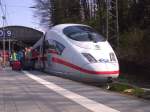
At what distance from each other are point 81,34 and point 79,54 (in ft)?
7.15

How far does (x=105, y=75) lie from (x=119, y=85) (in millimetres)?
906

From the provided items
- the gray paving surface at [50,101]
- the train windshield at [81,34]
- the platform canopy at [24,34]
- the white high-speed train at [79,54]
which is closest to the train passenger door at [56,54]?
the white high-speed train at [79,54]

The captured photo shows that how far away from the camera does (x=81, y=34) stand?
25.8 metres

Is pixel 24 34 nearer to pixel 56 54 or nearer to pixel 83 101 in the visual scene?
pixel 56 54

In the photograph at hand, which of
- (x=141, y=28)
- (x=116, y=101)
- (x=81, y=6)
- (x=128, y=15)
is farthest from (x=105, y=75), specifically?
(x=81, y=6)

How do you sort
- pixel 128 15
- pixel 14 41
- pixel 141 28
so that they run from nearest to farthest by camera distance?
pixel 141 28 → pixel 128 15 → pixel 14 41

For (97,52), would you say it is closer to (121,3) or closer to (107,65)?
(107,65)

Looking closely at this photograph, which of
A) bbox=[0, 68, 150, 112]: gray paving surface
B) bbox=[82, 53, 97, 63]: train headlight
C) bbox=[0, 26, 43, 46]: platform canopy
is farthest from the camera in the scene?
bbox=[0, 26, 43, 46]: platform canopy

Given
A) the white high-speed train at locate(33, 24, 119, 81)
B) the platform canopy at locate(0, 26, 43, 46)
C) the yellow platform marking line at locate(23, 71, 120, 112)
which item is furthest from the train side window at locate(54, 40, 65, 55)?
the platform canopy at locate(0, 26, 43, 46)

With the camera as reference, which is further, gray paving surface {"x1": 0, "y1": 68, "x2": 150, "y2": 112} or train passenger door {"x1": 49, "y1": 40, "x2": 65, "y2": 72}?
train passenger door {"x1": 49, "y1": 40, "x2": 65, "y2": 72}

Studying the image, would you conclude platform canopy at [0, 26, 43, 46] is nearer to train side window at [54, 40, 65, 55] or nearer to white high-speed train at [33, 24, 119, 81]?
white high-speed train at [33, 24, 119, 81]

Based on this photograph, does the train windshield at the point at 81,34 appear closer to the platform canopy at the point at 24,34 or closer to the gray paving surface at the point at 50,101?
the gray paving surface at the point at 50,101

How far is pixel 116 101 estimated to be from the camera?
1404 cm

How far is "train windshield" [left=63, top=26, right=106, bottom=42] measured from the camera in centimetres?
2544
